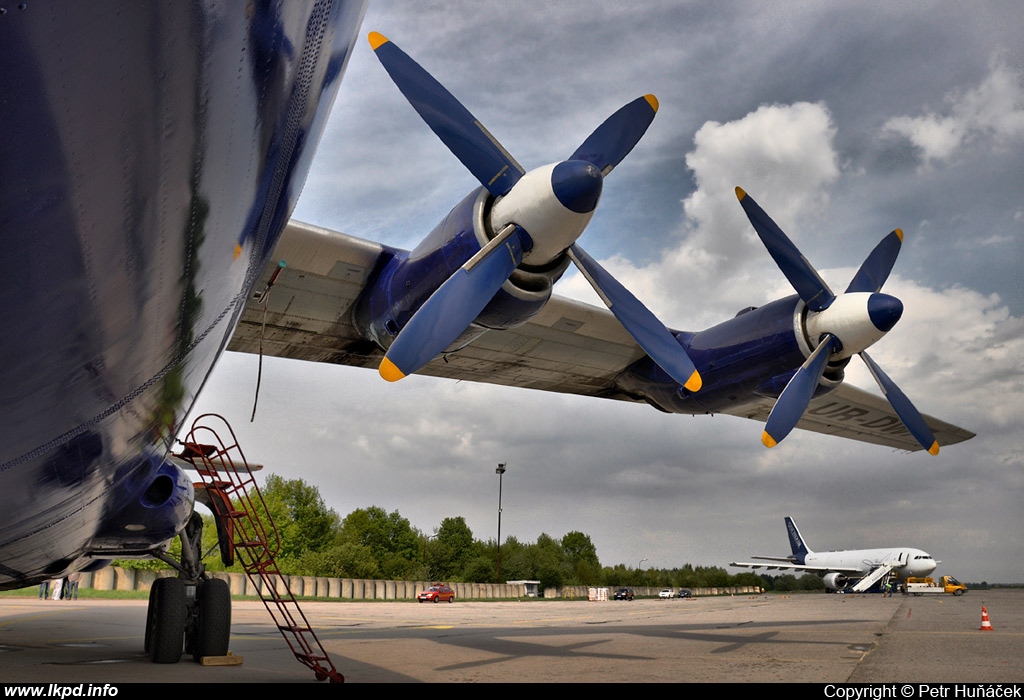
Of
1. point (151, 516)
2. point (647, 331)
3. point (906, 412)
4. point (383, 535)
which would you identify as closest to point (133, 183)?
point (647, 331)

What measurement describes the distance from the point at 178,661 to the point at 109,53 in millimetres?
9058

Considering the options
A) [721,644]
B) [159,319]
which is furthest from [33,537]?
[721,644]

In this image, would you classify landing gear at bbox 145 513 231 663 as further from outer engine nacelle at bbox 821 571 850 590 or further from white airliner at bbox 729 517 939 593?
outer engine nacelle at bbox 821 571 850 590

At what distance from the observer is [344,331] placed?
9.09 metres

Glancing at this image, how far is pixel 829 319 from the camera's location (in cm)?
882

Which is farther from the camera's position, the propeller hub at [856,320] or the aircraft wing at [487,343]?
the propeller hub at [856,320]

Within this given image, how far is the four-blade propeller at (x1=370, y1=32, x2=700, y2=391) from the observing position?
5.73 metres

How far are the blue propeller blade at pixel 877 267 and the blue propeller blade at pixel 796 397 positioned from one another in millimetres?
1388

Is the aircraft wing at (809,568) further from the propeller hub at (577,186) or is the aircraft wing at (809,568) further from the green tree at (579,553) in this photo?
the propeller hub at (577,186)

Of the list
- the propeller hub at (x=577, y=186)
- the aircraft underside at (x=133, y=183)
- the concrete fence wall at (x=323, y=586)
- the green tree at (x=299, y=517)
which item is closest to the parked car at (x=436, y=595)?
the concrete fence wall at (x=323, y=586)

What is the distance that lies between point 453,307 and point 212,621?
19.1 ft

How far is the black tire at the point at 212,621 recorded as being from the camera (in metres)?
9.01

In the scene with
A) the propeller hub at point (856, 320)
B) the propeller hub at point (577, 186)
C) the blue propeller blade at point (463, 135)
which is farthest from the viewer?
the propeller hub at point (856, 320)

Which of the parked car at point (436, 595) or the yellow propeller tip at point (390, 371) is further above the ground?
the yellow propeller tip at point (390, 371)
